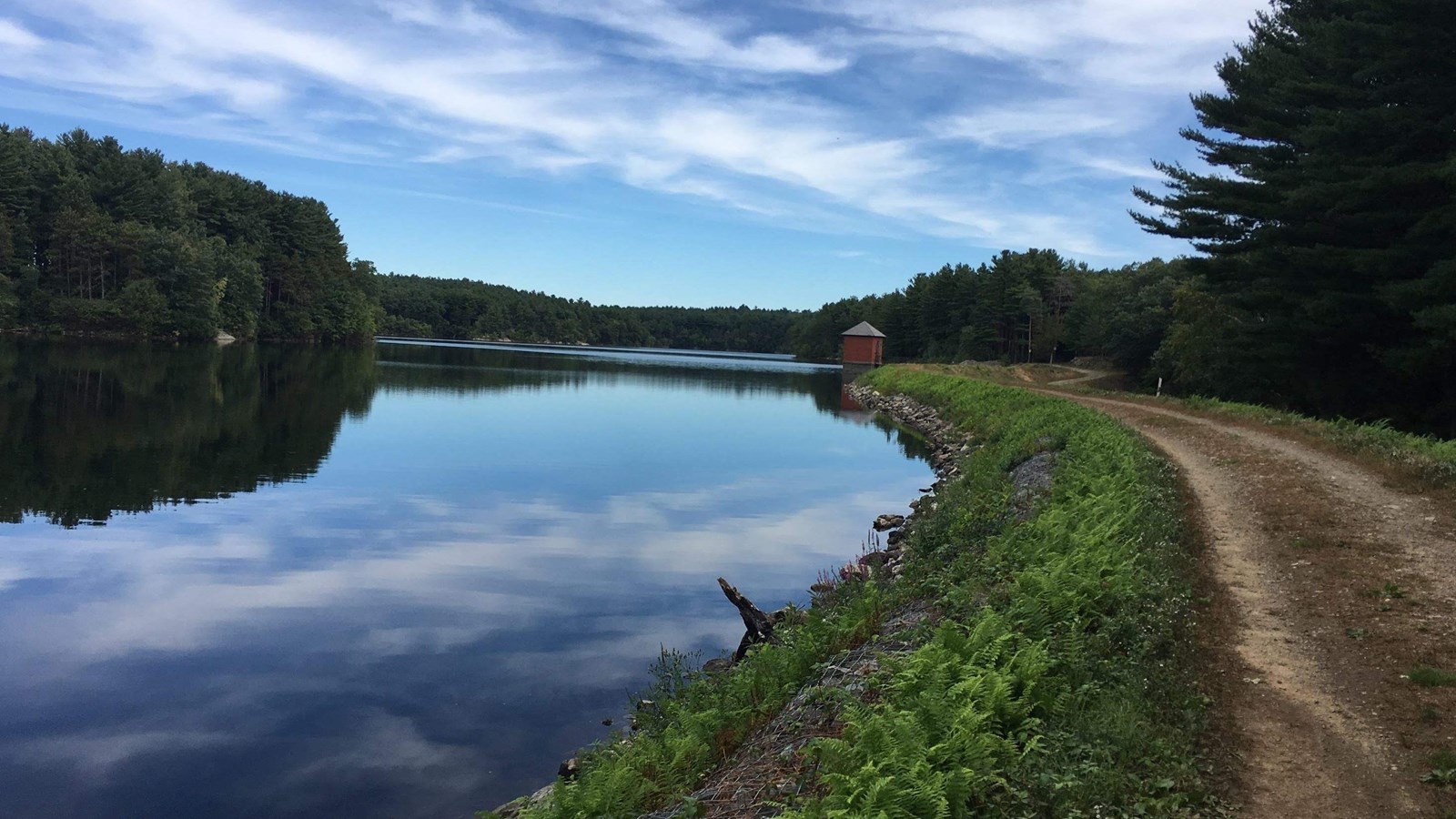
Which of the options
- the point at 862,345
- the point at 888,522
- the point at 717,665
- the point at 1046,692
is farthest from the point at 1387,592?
the point at 862,345

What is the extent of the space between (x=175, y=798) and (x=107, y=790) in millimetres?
625

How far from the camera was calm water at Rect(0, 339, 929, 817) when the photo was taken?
9.20 metres

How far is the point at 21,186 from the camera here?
8612 centimetres

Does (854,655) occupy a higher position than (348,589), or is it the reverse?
(854,655)

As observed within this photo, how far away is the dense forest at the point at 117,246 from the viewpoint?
8631 centimetres

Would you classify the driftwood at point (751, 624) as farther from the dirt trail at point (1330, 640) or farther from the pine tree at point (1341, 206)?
the pine tree at point (1341, 206)

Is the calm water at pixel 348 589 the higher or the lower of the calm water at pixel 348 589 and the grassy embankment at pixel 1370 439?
the lower

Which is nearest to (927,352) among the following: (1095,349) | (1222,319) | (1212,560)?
(1095,349)

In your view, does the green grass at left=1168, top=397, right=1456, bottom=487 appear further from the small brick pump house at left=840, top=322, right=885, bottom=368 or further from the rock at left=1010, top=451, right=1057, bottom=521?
the small brick pump house at left=840, top=322, right=885, bottom=368

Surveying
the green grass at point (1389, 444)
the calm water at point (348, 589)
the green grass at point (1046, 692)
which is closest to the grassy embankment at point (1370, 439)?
the green grass at point (1389, 444)

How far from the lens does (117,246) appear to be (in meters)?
88.4

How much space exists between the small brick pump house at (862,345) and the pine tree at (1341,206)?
75.6m

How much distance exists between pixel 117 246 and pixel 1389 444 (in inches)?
3951

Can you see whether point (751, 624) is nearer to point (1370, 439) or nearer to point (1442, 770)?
point (1442, 770)
